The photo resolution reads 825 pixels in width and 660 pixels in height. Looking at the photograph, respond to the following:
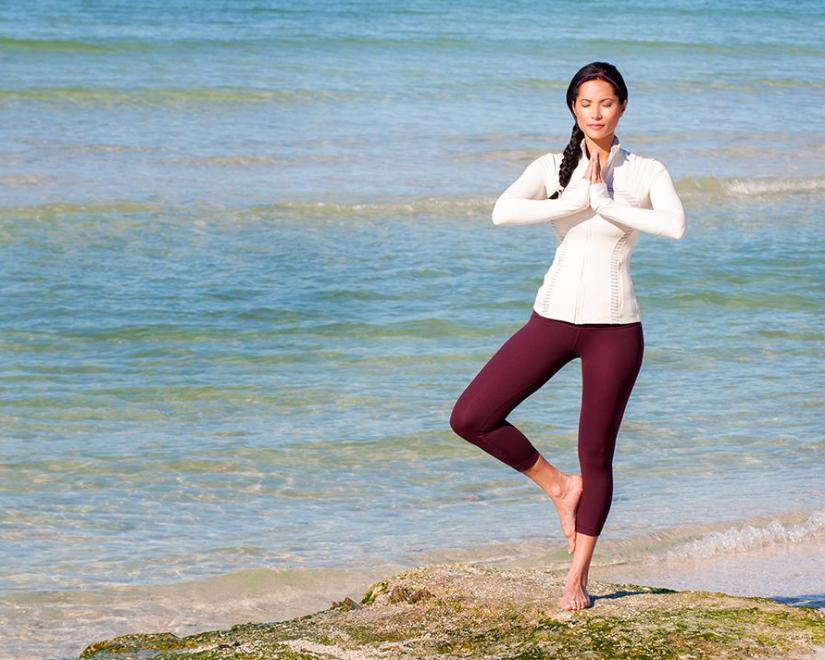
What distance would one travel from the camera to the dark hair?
4.46 m

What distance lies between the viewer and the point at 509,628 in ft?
14.4

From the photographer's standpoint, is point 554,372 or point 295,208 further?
point 295,208

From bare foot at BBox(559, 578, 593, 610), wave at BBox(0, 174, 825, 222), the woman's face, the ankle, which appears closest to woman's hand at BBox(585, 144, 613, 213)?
the woman's face

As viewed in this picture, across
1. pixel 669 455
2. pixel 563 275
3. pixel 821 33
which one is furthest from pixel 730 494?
pixel 821 33

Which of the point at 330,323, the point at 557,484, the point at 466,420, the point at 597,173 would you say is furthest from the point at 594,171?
the point at 330,323

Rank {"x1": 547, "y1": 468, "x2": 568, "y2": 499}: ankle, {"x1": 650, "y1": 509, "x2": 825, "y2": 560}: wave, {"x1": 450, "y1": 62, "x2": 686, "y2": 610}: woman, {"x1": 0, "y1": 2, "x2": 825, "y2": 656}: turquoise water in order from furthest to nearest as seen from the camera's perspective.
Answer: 1. {"x1": 0, "y1": 2, "x2": 825, "y2": 656}: turquoise water
2. {"x1": 650, "y1": 509, "x2": 825, "y2": 560}: wave
3. {"x1": 547, "y1": 468, "x2": 568, "y2": 499}: ankle
4. {"x1": 450, "y1": 62, "x2": 686, "y2": 610}: woman

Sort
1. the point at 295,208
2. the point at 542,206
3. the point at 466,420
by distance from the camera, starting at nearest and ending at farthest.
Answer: the point at 542,206, the point at 466,420, the point at 295,208

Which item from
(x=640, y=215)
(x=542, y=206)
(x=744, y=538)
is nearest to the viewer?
(x=640, y=215)

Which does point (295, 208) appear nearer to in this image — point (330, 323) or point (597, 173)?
point (330, 323)

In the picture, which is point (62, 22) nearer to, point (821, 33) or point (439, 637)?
point (821, 33)

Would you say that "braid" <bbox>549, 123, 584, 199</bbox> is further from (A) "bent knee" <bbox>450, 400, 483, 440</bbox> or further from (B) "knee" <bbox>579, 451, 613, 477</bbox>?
(B) "knee" <bbox>579, 451, 613, 477</bbox>

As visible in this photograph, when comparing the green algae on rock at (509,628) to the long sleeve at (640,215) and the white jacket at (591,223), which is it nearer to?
the white jacket at (591,223)

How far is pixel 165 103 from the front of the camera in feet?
75.7

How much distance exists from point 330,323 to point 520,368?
6714 millimetres
